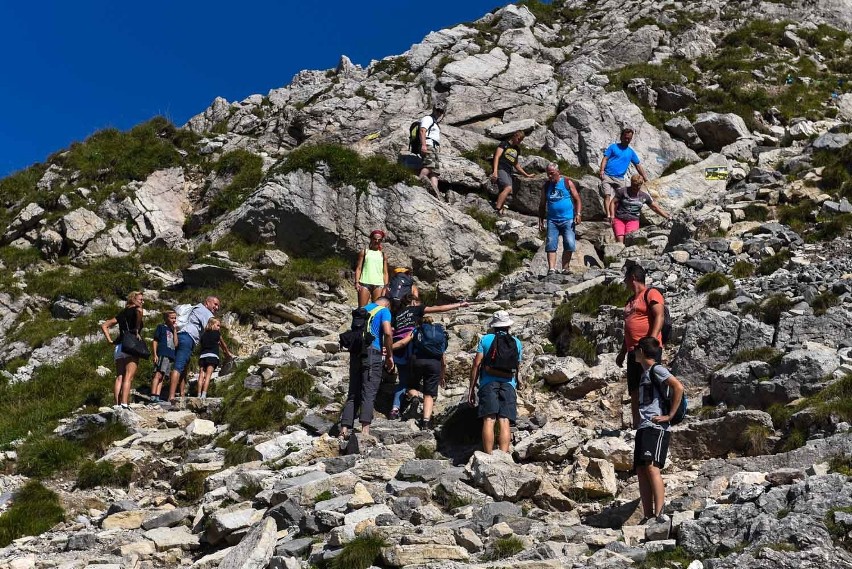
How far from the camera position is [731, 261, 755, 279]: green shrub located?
15520mm

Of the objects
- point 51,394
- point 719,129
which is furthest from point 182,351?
point 719,129

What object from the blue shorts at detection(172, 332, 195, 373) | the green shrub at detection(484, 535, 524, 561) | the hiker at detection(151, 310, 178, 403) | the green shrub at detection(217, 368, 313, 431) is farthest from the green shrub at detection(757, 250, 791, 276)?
the hiker at detection(151, 310, 178, 403)

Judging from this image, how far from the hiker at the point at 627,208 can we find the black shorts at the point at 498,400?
410 inches

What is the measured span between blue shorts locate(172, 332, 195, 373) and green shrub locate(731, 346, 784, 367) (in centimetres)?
1003

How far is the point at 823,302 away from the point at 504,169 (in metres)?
12.9

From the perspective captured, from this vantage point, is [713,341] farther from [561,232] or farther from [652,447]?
[561,232]

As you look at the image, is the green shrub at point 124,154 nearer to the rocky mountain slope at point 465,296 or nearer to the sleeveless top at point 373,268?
the rocky mountain slope at point 465,296

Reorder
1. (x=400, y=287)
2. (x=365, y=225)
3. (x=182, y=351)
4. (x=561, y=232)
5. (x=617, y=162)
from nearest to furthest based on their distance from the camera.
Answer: (x=400, y=287) → (x=182, y=351) → (x=561, y=232) → (x=617, y=162) → (x=365, y=225)

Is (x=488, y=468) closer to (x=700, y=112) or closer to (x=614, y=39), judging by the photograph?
(x=700, y=112)

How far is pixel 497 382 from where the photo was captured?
1119cm

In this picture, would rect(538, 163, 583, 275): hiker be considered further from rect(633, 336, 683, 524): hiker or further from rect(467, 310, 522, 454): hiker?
rect(633, 336, 683, 524): hiker

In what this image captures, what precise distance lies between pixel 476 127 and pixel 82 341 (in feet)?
50.9

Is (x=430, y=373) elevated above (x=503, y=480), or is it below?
above

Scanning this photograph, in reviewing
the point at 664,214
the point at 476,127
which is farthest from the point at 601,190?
the point at 476,127
